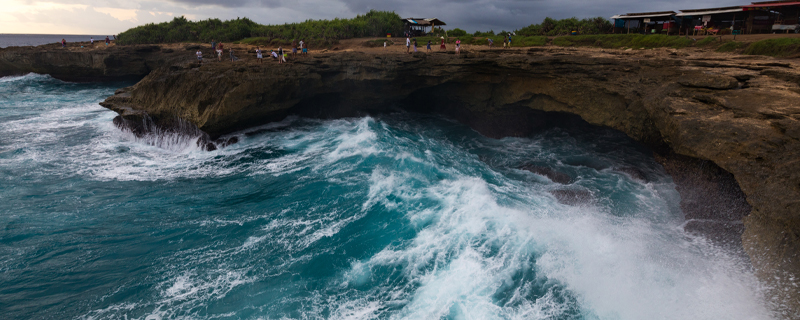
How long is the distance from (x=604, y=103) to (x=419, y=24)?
20447 mm

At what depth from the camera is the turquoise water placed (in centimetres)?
803

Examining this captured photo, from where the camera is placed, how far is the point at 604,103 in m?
15.5

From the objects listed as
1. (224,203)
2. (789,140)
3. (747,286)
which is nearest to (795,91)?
(789,140)

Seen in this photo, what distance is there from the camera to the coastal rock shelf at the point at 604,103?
8727 millimetres

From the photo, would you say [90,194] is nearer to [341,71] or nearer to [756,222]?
[341,71]

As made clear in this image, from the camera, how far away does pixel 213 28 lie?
42156mm

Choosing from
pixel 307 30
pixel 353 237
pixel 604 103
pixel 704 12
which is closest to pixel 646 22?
pixel 704 12

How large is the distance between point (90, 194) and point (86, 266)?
5162 millimetres

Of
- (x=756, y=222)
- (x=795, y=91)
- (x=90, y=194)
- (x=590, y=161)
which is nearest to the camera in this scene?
(x=756, y=222)

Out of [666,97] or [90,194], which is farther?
[90,194]

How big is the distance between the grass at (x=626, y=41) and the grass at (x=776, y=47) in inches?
134

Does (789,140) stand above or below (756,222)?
above

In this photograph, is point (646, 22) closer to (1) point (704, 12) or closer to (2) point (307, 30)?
(1) point (704, 12)

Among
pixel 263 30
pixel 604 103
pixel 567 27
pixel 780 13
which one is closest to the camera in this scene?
pixel 604 103
